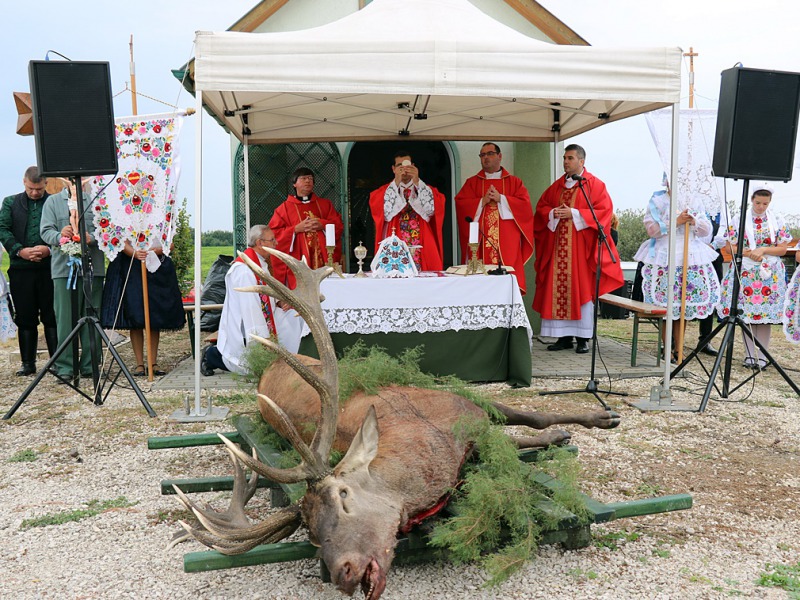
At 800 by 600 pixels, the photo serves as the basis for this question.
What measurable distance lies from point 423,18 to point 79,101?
2.90 meters

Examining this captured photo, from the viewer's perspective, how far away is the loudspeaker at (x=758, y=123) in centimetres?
537

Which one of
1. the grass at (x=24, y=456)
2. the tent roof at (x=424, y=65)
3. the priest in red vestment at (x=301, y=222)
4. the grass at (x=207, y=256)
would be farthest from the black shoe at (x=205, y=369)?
the grass at (x=207, y=256)

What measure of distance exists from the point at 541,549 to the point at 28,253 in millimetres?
5957

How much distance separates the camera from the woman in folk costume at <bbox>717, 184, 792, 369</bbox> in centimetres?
698

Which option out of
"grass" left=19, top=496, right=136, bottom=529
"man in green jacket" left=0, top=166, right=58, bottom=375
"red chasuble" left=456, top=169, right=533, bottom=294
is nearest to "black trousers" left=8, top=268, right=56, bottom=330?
"man in green jacket" left=0, top=166, right=58, bottom=375

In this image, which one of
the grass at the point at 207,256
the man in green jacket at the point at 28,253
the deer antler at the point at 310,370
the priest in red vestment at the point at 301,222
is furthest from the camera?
the grass at the point at 207,256

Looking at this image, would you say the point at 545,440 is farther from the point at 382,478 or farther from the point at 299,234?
the point at 299,234

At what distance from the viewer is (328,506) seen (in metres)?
2.00

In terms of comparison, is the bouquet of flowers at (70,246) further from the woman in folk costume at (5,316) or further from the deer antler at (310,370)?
the deer antler at (310,370)

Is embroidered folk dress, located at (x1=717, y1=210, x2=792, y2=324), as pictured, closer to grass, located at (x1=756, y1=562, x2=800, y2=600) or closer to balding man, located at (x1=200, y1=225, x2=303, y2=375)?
balding man, located at (x1=200, y1=225, x2=303, y2=375)

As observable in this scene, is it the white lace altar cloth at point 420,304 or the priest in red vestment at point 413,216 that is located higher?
the priest in red vestment at point 413,216

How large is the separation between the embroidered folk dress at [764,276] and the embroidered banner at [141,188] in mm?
5411

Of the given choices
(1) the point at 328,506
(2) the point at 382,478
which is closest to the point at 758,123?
(2) the point at 382,478

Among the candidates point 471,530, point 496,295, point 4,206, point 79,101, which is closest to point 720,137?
point 496,295
